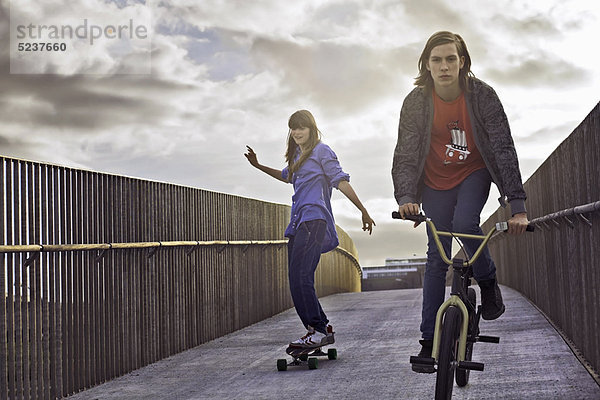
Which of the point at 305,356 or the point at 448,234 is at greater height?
the point at 448,234

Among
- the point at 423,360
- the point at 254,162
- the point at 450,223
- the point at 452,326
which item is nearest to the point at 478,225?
the point at 450,223

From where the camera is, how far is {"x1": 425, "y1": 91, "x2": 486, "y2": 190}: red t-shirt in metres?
4.96

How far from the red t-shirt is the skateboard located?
2387 millimetres

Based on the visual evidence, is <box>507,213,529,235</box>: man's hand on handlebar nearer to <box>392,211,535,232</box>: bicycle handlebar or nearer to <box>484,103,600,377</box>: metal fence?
<box>392,211,535,232</box>: bicycle handlebar

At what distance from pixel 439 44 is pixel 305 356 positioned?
319 cm

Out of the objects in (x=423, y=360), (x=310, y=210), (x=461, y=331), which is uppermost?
(x=310, y=210)

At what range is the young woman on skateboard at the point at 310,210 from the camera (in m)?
7.29

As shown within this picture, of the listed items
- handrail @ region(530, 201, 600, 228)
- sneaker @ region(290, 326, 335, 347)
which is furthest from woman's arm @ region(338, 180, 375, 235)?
handrail @ region(530, 201, 600, 228)

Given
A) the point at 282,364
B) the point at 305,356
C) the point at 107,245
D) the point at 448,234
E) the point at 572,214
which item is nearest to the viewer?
the point at 448,234

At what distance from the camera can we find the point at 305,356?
7.09m

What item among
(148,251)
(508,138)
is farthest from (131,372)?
(508,138)

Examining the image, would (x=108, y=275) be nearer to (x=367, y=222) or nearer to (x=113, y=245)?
(x=113, y=245)

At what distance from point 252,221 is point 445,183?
6523mm

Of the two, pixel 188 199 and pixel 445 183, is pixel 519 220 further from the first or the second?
pixel 188 199
